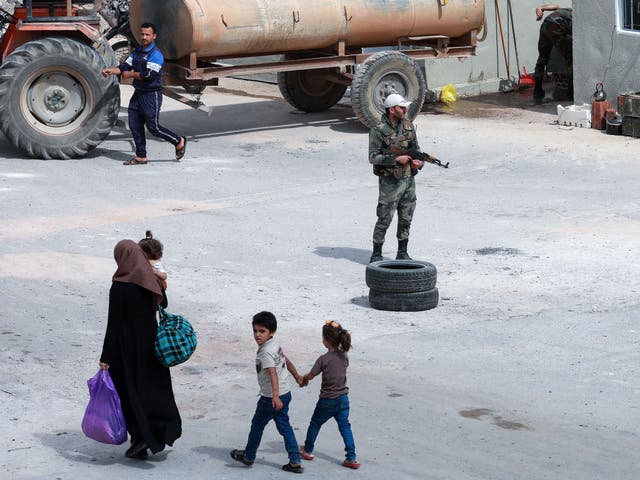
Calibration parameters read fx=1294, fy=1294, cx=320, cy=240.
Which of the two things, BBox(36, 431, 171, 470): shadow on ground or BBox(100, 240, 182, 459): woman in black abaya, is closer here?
BBox(100, 240, 182, 459): woman in black abaya

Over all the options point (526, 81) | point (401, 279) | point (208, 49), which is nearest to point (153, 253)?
point (401, 279)

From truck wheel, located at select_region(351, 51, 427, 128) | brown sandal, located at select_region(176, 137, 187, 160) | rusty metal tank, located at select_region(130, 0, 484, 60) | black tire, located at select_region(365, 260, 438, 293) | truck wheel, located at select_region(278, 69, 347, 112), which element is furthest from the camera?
truck wheel, located at select_region(278, 69, 347, 112)

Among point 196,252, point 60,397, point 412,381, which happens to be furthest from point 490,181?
point 60,397

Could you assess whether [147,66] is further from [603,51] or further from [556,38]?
[556,38]

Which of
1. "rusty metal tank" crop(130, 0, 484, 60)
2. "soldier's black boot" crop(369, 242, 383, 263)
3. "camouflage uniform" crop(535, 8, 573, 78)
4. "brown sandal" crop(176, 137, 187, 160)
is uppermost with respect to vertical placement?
"rusty metal tank" crop(130, 0, 484, 60)

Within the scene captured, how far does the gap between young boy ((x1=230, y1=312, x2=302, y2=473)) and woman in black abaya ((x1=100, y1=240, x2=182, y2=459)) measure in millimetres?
472

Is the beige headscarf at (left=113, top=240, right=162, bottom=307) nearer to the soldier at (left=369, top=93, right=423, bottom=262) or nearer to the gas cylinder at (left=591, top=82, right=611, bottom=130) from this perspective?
the soldier at (left=369, top=93, right=423, bottom=262)

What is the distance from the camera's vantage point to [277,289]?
36.7 ft

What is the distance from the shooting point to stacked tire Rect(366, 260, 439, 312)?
34.6 feet

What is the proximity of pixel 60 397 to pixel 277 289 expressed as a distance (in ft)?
9.93

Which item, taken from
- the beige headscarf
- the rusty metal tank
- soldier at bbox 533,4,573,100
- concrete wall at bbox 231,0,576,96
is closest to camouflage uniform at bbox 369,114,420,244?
the beige headscarf

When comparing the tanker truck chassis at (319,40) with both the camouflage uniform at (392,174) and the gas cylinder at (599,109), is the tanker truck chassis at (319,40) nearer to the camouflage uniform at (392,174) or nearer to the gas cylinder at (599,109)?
the gas cylinder at (599,109)

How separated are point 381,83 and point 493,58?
15.3 ft

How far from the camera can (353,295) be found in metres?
11.2
